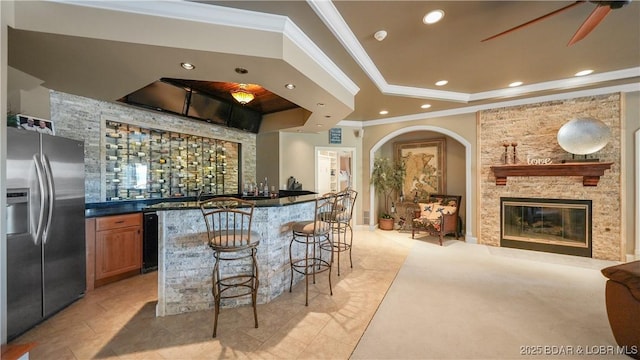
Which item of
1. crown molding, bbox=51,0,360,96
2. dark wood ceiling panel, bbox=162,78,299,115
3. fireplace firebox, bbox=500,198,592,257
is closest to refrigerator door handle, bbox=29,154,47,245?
crown molding, bbox=51,0,360,96

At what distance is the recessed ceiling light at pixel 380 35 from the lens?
238cm

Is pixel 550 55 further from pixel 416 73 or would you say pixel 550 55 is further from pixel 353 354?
pixel 353 354

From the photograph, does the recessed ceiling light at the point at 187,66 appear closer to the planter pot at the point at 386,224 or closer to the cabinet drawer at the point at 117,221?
the cabinet drawer at the point at 117,221

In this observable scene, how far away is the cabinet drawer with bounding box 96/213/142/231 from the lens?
109 inches

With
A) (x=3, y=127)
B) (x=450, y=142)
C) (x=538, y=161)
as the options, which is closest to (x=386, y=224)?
(x=450, y=142)

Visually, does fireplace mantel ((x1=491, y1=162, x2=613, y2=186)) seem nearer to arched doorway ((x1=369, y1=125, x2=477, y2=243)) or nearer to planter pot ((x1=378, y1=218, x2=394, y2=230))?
arched doorway ((x1=369, y1=125, x2=477, y2=243))

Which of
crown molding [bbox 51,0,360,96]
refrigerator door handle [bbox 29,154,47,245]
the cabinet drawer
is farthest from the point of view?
the cabinet drawer

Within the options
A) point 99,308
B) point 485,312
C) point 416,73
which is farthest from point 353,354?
point 416,73

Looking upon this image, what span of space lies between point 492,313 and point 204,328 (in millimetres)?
2723

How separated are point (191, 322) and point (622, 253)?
6.03 metres

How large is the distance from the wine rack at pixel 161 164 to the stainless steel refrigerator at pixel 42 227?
98 cm

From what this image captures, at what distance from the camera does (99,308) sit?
2.39m

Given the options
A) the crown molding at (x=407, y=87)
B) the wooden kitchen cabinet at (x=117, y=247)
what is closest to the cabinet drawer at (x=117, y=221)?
the wooden kitchen cabinet at (x=117, y=247)

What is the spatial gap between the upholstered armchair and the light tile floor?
239cm
